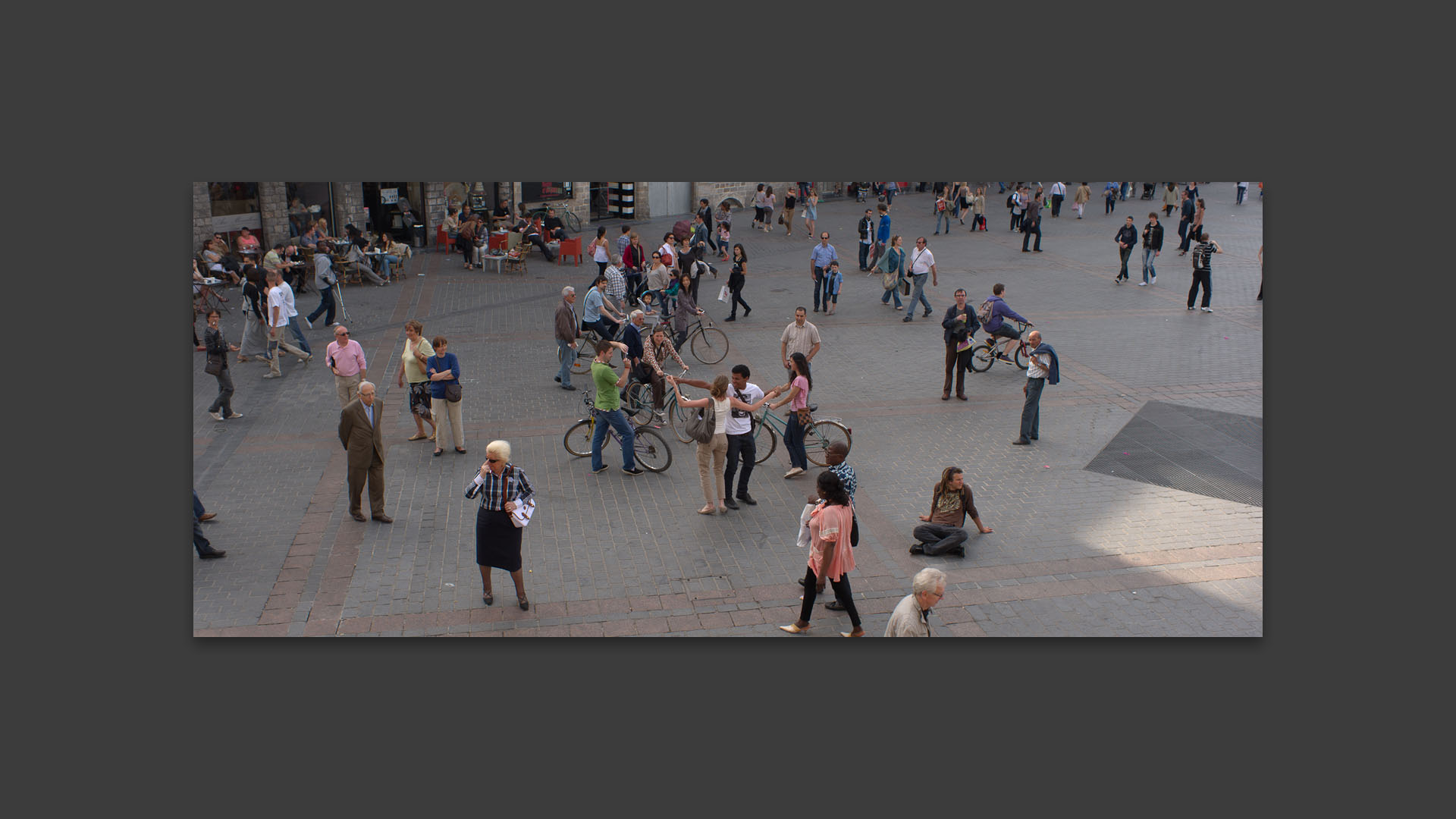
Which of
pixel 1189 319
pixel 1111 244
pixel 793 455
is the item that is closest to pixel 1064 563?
pixel 793 455

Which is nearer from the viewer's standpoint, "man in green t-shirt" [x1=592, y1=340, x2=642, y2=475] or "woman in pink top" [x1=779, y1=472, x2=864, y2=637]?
"woman in pink top" [x1=779, y1=472, x2=864, y2=637]

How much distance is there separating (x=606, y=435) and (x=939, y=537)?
3.65 metres

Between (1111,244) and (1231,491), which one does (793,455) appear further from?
(1111,244)

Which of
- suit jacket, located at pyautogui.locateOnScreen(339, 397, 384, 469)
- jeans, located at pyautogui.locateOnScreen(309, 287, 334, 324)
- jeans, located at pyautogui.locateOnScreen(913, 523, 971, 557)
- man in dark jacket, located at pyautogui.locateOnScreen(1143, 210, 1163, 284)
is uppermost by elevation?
man in dark jacket, located at pyautogui.locateOnScreen(1143, 210, 1163, 284)

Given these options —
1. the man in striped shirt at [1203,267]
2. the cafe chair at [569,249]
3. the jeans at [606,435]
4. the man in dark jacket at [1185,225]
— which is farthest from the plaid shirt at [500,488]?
the man in dark jacket at [1185,225]

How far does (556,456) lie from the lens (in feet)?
38.2

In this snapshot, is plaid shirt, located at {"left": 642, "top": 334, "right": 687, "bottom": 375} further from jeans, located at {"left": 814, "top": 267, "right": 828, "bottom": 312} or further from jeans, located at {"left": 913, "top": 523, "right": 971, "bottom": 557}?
jeans, located at {"left": 814, "top": 267, "right": 828, "bottom": 312}

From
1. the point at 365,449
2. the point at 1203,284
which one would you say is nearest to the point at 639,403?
the point at 365,449

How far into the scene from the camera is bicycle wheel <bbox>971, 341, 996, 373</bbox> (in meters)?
15.0

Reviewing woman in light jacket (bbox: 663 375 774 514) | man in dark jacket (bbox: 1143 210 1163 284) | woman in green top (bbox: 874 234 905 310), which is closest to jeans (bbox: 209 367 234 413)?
woman in light jacket (bbox: 663 375 774 514)

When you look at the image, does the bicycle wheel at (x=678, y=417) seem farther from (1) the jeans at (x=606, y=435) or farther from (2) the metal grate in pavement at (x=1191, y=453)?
(2) the metal grate in pavement at (x=1191, y=453)

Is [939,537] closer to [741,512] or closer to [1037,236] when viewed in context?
[741,512]

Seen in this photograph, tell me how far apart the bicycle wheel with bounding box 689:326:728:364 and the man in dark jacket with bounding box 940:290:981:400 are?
3.69 metres

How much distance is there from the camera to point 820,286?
19188 mm
